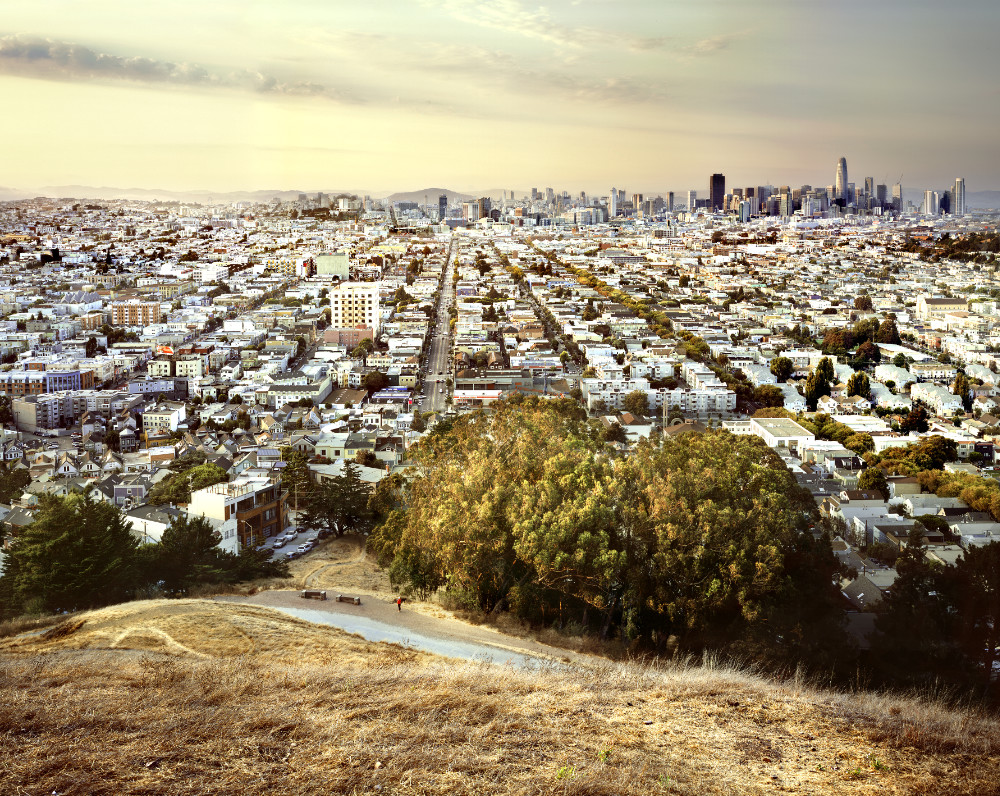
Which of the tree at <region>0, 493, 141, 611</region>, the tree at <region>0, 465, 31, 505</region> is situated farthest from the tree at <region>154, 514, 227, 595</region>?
the tree at <region>0, 465, 31, 505</region>

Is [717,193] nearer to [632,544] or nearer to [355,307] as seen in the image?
[355,307]

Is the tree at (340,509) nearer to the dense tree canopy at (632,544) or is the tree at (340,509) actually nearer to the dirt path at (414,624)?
the dirt path at (414,624)

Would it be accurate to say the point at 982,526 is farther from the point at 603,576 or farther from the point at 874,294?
the point at 874,294

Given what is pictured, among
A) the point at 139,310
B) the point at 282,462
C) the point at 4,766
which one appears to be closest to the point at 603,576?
the point at 4,766

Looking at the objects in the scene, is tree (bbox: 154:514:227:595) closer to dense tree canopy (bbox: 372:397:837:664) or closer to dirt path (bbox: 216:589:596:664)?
dirt path (bbox: 216:589:596:664)

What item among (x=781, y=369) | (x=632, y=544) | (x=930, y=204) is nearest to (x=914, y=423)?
(x=781, y=369)

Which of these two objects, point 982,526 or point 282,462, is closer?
point 982,526
